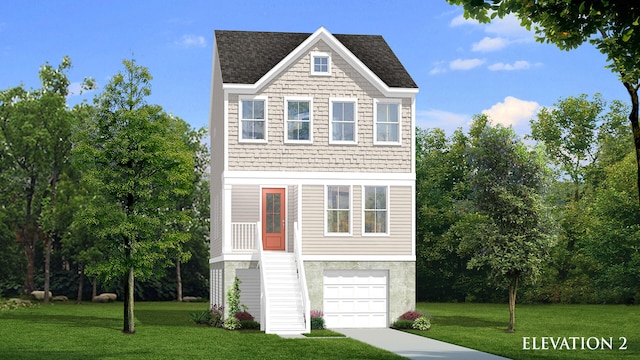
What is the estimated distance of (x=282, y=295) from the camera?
30.5 metres

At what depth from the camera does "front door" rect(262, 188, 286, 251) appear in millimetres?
33250

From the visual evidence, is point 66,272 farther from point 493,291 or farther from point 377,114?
A: point 377,114

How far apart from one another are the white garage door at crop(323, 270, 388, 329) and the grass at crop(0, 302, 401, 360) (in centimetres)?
392

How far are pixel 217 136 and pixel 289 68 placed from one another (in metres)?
5.99

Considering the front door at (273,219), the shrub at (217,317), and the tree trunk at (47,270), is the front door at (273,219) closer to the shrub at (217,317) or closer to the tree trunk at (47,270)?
the shrub at (217,317)

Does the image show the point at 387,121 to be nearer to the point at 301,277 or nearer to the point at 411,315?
the point at 301,277

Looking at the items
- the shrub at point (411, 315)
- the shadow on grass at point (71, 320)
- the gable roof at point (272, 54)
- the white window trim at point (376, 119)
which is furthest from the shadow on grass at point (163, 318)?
the white window trim at point (376, 119)

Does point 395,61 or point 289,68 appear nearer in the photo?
point 289,68

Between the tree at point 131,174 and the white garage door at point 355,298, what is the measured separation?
5.75m

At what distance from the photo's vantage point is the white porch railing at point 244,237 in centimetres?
3253

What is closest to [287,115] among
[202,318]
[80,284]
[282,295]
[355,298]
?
[282,295]

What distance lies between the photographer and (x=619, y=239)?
52.2 metres

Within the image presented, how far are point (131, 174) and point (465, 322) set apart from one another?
14616mm

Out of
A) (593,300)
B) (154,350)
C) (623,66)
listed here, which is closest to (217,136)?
(154,350)
